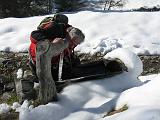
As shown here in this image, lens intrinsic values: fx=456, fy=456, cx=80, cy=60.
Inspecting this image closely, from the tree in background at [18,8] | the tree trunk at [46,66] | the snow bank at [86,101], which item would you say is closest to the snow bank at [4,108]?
the snow bank at [86,101]

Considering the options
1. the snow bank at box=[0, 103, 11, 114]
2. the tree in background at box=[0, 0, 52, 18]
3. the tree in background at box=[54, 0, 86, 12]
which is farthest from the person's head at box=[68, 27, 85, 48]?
the tree in background at box=[54, 0, 86, 12]

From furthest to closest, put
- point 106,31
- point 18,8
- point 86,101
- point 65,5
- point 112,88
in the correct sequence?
point 65,5 → point 18,8 → point 106,31 → point 112,88 → point 86,101

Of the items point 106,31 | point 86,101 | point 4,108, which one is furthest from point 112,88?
point 106,31

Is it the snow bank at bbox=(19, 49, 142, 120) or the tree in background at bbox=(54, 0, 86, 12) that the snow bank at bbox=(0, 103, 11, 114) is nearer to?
the snow bank at bbox=(19, 49, 142, 120)

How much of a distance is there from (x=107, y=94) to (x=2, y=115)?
1132 mm

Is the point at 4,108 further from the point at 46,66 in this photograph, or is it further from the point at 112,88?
the point at 112,88

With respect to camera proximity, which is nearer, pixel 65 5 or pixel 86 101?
pixel 86 101

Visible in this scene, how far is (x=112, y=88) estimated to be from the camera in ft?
16.3

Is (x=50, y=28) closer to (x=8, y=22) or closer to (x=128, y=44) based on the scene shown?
(x=128, y=44)

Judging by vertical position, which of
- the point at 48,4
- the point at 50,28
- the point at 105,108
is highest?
the point at 50,28

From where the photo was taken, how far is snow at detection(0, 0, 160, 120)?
4.12m

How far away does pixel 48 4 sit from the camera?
40.4 m

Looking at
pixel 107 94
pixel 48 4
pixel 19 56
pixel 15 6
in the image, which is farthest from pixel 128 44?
pixel 48 4

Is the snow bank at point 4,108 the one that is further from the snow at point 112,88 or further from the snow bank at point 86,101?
the snow bank at point 86,101
